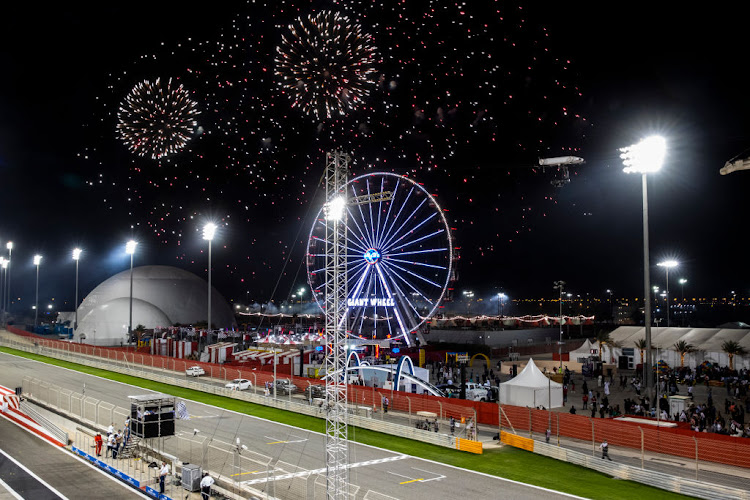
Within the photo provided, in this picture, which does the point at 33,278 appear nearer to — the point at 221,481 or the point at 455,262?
the point at 455,262

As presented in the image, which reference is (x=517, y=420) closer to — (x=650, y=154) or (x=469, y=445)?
(x=469, y=445)

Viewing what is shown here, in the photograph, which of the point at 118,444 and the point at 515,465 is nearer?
the point at 118,444

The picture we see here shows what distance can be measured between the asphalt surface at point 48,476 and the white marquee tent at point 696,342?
4726cm

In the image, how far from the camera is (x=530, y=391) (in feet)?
110

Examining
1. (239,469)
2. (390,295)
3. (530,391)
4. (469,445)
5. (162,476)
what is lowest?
(469,445)

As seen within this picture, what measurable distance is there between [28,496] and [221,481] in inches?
241

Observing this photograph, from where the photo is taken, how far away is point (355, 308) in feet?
198

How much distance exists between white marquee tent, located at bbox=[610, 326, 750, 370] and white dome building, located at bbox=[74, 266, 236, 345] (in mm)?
61355

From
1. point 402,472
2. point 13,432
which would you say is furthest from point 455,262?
point 13,432

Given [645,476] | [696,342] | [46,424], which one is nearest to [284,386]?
[46,424]

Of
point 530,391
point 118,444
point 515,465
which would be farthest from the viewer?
point 530,391

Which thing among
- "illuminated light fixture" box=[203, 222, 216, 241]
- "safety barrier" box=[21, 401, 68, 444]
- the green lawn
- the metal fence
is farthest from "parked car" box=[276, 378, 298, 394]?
"illuminated light fixture" box=[203, 222, 216, 241]

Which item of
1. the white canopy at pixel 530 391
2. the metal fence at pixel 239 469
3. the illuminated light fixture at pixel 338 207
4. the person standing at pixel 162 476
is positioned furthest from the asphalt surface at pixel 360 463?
the white canopy at pixel 530 391

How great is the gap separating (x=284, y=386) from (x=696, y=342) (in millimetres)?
37257
